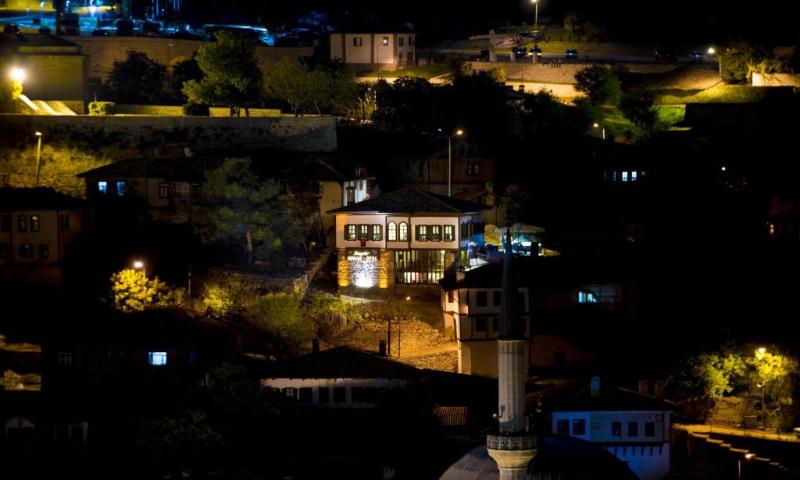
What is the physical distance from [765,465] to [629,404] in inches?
120

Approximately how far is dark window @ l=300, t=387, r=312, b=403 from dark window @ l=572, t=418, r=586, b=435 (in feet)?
17.2

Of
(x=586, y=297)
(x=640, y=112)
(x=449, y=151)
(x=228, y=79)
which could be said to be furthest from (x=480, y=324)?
(x=640, y=112)

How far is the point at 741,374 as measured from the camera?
1977 inches

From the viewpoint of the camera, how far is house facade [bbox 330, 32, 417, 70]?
246 feet

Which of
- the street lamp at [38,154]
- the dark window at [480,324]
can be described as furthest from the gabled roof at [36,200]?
the dark window at [480,324]

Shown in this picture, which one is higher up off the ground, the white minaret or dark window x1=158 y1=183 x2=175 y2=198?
dark window x1=158 y1=183 x2=175 y2=198

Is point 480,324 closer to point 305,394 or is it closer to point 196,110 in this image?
point 305,394

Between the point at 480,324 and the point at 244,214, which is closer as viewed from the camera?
the point at 480,324

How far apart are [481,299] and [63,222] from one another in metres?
10.3

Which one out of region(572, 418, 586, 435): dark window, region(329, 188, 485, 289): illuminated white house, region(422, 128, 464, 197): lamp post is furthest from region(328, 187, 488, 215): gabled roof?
region(572, 418, 586, 435): dark window

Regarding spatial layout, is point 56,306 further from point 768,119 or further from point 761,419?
point 768,119

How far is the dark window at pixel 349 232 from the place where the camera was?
54.1 m

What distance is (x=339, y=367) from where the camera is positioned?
46125mm

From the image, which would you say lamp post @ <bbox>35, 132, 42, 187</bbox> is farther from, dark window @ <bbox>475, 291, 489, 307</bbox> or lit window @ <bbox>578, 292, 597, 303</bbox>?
lit window @ <bbox>578, 292, 597, 303</bbox>
